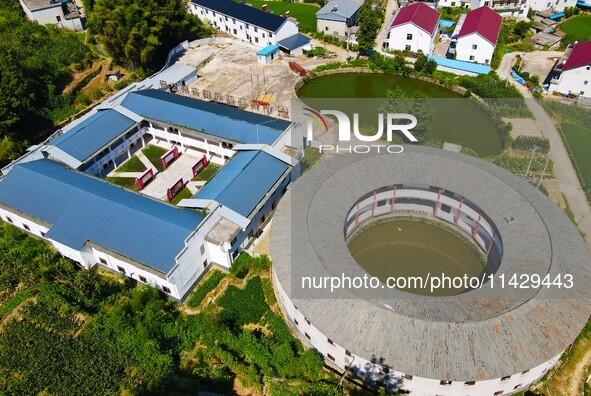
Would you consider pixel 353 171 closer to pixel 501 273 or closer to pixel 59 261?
pixel 501 273

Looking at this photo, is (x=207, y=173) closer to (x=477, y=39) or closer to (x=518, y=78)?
(x=477, y=39)

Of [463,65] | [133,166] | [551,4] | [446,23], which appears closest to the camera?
[133,166]

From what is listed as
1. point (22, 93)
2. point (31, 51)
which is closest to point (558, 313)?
point (22, 93)

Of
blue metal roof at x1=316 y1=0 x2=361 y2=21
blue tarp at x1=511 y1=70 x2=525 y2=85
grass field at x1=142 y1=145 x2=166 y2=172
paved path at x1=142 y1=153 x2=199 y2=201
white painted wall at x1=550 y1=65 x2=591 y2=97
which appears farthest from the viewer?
Answer: blue metal roof at x1=316 y1=0 x2=361 y2=21

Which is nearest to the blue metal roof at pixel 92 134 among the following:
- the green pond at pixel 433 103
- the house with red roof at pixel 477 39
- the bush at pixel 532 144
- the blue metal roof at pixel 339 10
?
the green pond at pixel 433 103

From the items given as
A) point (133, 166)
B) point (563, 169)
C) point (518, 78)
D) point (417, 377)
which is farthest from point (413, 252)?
point (518, 78)

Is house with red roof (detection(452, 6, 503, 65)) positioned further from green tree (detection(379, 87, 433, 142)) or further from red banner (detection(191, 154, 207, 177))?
red banner (detection(191, 154, 207, 177))

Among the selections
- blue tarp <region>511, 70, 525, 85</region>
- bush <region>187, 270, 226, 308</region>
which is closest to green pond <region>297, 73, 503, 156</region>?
blue tarp <region>511, 70, 525, 85</region>
